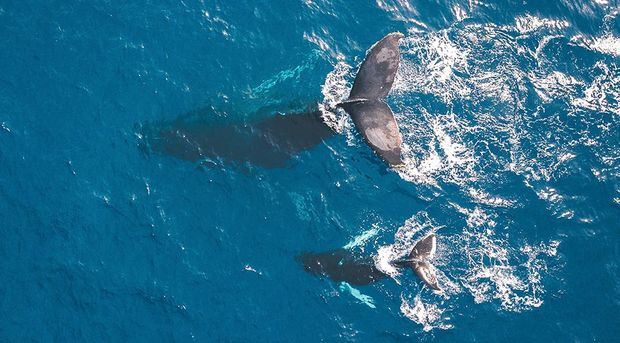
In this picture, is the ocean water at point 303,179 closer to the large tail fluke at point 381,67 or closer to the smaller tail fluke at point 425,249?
the smaller tail fluke at point 425,249

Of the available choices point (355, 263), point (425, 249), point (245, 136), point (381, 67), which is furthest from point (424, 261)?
point (245, 136)

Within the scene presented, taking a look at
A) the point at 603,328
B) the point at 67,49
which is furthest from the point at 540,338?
the point at 67,49

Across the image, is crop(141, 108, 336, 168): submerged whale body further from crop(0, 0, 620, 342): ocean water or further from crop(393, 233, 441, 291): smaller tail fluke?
crop(393, 233, 441, 291): smaller tail fluke

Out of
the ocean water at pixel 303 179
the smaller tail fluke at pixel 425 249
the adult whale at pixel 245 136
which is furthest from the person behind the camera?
the adult whale at pixel 245 136

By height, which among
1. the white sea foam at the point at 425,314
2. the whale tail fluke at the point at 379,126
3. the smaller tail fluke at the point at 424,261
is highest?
the whale tail fluke at the point at 379,126

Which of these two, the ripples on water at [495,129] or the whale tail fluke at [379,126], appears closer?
the whale tail fluke at [379,126]

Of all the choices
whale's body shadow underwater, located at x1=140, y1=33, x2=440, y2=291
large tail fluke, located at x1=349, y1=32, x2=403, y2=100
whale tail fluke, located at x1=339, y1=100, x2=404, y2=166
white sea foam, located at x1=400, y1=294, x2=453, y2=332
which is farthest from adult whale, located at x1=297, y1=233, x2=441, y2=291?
large tail fluke, located at x1=349, y1=32, x2=403, y2=100

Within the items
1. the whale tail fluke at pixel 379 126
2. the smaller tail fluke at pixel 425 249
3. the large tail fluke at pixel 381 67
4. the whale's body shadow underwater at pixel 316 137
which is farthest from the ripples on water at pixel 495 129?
the large tail fluke at pixel 381 67
